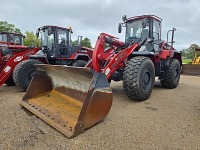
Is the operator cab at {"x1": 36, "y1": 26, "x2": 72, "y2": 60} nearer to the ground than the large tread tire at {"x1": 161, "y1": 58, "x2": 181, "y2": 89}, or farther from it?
farther from it

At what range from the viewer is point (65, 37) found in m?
8.45

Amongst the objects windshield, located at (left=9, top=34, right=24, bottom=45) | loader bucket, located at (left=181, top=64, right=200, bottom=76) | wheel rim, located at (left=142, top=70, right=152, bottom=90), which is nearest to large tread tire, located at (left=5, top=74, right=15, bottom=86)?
windshield, located at (left=9, top=34, right=24, bottom=45)

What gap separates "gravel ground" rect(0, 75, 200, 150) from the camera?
9.09ft

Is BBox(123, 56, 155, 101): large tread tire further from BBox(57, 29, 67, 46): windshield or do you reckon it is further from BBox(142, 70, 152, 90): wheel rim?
BBox(57, 29, 67, 46): windshield

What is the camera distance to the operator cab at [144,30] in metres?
Answer: 5.97

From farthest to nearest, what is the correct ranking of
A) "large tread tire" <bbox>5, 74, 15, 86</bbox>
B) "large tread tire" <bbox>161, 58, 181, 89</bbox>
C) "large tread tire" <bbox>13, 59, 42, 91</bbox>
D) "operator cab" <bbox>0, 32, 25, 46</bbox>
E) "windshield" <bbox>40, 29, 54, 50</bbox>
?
"operator cab" <bbox>0, 32, 25, 46</bbox>, "windshield" <bbox>40, 29, 54, 50</bbox>, "large tread tire" <bbox>5, 74, 15, 86</bbox>, "large tread tire" <bbox>161, 58, 181, 89</bbox>, "large tread tire" <bbox>13, 59, 42, 91</bbox>

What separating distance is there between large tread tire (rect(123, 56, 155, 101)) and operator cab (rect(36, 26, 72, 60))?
4.14m

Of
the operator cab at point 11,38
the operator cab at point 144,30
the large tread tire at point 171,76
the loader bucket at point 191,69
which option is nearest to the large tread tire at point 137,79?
the operator cab at point 144,30

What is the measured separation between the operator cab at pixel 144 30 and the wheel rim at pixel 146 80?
0.92 meters

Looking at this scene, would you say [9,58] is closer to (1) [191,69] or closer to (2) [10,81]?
(2) [10,81]

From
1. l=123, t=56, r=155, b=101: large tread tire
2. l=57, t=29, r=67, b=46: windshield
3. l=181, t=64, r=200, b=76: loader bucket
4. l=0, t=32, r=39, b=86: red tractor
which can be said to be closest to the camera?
l=123, t=56, r=155, b=101: large tread tire

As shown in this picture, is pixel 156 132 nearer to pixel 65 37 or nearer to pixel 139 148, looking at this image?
pixel 139 148

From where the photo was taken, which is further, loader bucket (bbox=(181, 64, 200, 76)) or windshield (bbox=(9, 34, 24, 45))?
loader bucket (bbox=(181, 64, 200, 76))

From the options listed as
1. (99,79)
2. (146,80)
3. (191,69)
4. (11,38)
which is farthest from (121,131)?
(191,69)
